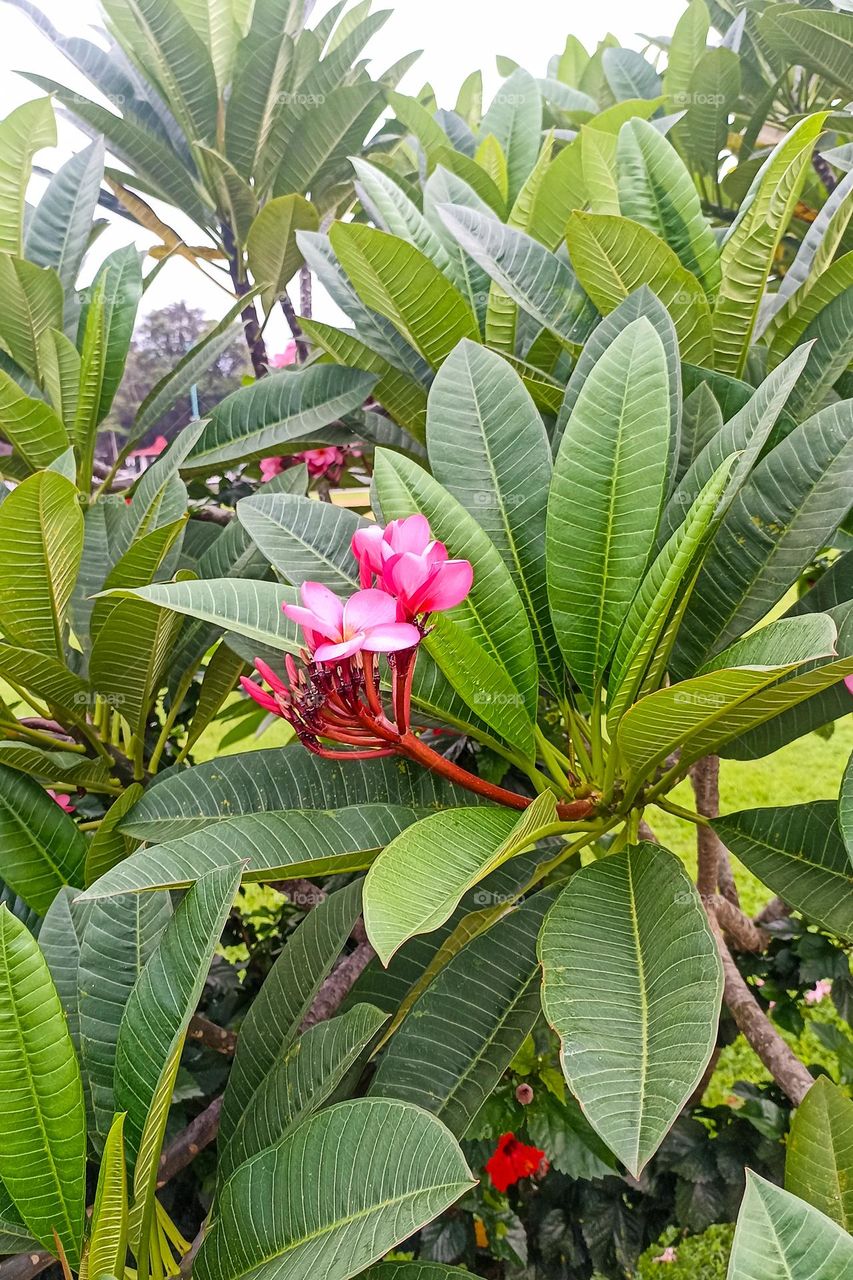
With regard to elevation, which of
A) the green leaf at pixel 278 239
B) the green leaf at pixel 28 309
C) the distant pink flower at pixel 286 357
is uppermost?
the green leaf at pixel 278 239

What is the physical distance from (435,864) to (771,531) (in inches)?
14.3

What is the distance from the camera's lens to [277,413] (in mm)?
1062

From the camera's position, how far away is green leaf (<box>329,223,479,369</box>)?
2.63ft

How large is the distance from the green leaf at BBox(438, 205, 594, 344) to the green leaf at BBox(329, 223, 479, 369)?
42 millimetres

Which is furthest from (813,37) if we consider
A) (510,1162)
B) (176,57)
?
(510,1162)

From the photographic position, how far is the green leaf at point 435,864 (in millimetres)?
468

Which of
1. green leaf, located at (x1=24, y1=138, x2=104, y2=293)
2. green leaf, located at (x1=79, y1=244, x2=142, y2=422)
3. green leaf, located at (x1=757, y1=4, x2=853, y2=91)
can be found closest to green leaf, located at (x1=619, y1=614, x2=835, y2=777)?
green leaf, located at (x1=79, y1=244, x2=142, y2=422)

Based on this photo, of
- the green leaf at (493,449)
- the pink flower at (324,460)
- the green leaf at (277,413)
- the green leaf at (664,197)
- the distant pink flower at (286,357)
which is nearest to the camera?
the green leaf at (493,449)

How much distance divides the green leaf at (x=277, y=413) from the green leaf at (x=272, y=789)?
1.40 ft

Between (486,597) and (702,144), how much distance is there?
0.99 meters

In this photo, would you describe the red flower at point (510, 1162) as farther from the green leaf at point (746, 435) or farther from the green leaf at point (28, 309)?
the green leaf at point (28, 309)

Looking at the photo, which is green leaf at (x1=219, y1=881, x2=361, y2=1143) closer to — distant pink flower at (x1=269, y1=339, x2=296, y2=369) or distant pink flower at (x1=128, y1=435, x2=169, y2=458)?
distant pink flower at (x1=128, y1=435, x2=169, y2=458)

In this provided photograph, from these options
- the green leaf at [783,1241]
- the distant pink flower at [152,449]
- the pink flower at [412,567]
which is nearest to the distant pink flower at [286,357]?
the distant pink flower at [152,449]

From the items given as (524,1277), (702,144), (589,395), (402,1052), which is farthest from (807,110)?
(524,1277)
